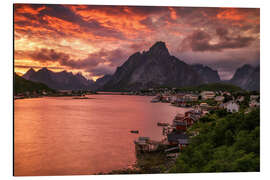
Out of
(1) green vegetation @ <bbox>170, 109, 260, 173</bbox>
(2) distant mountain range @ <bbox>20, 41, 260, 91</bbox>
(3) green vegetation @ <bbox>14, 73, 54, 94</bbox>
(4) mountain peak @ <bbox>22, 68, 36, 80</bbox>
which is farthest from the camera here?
(2) distant mountain range @ <bbox>20, 41, 260, 91</bbox>

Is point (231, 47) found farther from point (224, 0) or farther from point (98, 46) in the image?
point (98, 46)

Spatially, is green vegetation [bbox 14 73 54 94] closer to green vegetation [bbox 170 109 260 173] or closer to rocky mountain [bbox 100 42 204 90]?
rocky mountain [bbox 100 42 204 90]

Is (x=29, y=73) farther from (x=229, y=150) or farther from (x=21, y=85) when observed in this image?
(x=229, y=150)

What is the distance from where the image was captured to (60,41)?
527cm

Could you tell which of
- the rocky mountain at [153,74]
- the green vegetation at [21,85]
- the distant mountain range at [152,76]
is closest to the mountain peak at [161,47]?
the distant mountain range at [152,76]

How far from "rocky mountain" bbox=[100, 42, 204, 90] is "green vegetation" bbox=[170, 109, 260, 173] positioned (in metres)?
3.60

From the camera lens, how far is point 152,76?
430 inches

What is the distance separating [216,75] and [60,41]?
16.2ft

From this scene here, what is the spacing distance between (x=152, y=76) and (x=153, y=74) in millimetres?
422

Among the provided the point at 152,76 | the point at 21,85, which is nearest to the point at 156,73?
the point at 152,76

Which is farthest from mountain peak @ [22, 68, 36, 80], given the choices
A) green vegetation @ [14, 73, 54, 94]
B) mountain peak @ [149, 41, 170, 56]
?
mountain peak @ [149, 41, 170, 56]

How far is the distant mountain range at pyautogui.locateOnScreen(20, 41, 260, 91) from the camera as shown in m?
5.52

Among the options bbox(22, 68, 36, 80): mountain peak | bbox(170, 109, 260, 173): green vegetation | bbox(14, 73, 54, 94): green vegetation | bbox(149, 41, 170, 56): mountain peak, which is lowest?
bbox(170, 109, 260, 173): green vegetation

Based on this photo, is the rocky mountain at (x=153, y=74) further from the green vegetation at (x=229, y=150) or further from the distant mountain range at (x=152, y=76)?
the green vegetation at (x=229, y=150)
